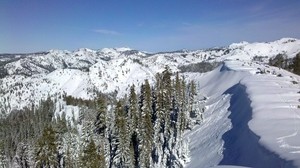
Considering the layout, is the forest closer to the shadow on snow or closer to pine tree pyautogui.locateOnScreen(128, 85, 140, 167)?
pine tree pyautogui.locateOnScreen(128, 85, 140, 167)

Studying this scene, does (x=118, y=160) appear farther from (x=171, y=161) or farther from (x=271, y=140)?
(x=271, y=140)

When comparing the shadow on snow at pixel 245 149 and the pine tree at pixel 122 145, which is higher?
the shadow on snow at pixel 245 149

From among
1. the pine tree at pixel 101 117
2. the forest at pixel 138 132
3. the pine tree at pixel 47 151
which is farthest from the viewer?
the pine tree at pixel 101 117

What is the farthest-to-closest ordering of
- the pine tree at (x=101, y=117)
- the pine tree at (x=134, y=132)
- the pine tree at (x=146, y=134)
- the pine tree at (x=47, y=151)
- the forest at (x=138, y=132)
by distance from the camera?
the pine tree at (x=134, y=132) → the pine tree at (x=146, y=134) → the pine tree at (x=101, y=117) → the forest at (x=138, y=132) → the pine tree at (x=47, y=151)

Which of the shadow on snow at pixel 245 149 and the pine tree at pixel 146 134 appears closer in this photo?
the shadow on snow at pixel 245 149

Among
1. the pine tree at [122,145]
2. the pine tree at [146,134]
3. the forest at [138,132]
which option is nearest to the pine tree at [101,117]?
the forest at [138,132]

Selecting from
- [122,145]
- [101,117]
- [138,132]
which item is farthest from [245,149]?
[101,117]

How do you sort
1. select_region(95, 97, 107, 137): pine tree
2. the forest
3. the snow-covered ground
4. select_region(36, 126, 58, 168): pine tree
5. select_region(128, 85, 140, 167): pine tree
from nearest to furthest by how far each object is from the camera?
1. the snow-covered ground
2. select_region(36, 126, 58, 168): pine tree
3. the forest
4. select_region(95, 97, 107, 137): pine tree
5. select_region(128, 85, 140, 167): pine tree

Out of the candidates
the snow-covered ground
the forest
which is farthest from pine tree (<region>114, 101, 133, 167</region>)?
the snow-covered ground

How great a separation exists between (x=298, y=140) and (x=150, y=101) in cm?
3617

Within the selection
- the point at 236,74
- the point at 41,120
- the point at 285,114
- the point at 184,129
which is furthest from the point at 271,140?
the point at 41,120

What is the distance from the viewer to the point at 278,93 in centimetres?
5222

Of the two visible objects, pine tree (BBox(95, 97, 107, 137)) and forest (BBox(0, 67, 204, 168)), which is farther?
pine tree (BBox(95, 97, 107, 137))

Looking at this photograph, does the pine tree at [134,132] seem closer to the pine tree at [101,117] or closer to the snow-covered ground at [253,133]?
the pine tree at [101,117]
